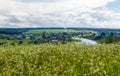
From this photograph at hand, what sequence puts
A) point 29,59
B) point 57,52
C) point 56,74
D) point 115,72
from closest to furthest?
point 56,74, point 115,72, point 29,59, point 57,52

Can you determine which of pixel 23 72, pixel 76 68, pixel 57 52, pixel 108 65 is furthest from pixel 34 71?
pixel 57 52

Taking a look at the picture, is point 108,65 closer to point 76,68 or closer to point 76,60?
point 76,68

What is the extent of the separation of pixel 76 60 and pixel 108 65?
1645 millimetres

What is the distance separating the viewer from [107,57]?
11078mm

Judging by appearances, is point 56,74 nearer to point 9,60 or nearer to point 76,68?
point 76,68

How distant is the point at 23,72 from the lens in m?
9.41

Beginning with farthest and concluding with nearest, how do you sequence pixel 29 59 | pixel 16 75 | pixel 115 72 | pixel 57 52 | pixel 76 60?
1. pixel 57 52
2. pixel 29 59
3. pixel 76 60
4. pixel 16 75
5. pixel 115 72

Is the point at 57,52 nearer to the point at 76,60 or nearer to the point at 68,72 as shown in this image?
the point at 76,60

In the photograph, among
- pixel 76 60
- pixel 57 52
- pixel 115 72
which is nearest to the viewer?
pixel 115 72

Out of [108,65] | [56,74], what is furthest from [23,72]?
[108,65]

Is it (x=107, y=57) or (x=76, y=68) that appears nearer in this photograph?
(x=76, y=68)

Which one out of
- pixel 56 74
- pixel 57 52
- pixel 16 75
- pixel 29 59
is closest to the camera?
pixel 56 74

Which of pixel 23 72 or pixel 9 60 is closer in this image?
pixel 23 72

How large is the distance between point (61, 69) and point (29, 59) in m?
3.42
